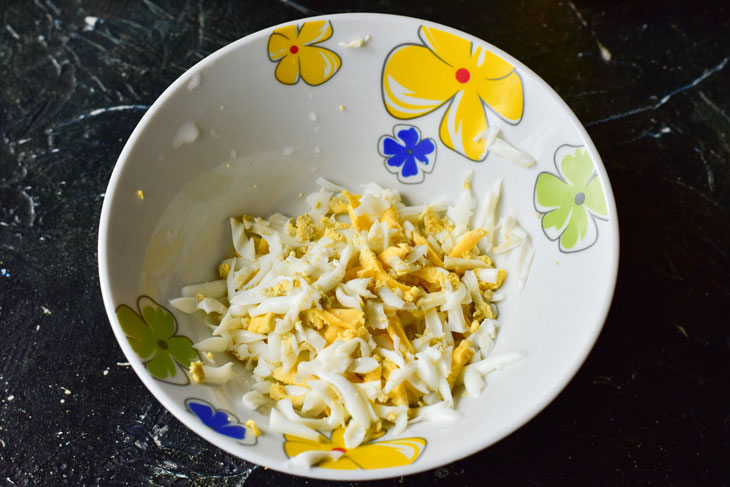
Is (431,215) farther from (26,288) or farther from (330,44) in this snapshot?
(26,288)

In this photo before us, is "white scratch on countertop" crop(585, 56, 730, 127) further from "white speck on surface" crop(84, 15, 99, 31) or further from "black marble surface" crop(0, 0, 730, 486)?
"white speck on surface" crop(84, 15, 99, 31)

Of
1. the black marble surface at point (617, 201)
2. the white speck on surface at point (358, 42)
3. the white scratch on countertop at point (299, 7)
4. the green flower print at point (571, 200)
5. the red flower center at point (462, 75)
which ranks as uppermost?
the white speck on surface at point (358, 42)

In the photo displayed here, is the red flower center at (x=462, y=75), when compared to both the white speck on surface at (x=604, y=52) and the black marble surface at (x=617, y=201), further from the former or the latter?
the white speck on surface at (x=604, y=52)

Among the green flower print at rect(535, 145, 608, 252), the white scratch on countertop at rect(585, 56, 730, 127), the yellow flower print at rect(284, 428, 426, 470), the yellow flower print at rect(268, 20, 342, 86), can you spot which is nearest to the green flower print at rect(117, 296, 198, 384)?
the yellow flower print at rect(284, 428, 426, 470)

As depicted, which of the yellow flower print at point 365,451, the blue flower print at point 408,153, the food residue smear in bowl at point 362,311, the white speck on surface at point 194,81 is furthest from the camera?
the blue flower print at point 408,153

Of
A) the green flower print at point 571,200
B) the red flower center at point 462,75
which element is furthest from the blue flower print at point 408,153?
the green flower print at point 571,200

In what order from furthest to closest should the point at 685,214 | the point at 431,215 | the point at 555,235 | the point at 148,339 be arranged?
the point at 685,214
the point at 431,215
the point at 555,235
the point at 148,339

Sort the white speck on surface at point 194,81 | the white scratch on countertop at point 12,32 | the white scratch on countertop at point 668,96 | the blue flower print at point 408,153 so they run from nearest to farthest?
the white speck on surface at point 194,81 < the blue flower print at point 408,153 < the white scratch on countertop at point 668,96 < the white scratch on countertop at point 12,32

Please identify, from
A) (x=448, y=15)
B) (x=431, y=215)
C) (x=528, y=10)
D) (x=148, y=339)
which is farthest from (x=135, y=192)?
(x=528, y=10)
